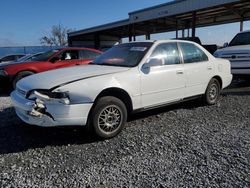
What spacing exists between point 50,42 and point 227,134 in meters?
65.2

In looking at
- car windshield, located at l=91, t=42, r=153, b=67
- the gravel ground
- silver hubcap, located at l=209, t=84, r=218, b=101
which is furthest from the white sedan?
the gravel ground

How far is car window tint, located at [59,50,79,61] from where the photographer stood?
8488 mm

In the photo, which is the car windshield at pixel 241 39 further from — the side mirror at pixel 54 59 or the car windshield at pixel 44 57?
the car windshield at pixel 44 57

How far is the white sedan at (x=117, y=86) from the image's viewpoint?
3557 millimetres

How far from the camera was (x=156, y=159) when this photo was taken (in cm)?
328

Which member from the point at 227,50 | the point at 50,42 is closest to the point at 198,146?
the point at 227,50

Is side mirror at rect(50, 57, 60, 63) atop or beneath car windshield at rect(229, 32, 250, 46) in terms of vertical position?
beneath

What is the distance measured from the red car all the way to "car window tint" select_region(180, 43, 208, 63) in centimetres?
423

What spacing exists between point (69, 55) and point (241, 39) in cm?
630

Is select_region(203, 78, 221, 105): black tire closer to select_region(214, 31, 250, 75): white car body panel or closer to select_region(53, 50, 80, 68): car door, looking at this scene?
select_region(214, 31, 250, 75): white car body panel

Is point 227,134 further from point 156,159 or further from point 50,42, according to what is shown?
point 50,42

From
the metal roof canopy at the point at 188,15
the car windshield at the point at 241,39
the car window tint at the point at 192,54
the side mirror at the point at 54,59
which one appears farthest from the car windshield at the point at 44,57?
the metal roof canopy at the point at 188,15

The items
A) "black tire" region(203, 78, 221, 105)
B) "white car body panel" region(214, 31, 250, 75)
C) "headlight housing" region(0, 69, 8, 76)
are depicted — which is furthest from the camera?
"white car body panel" region(214, 31, 250, 75)

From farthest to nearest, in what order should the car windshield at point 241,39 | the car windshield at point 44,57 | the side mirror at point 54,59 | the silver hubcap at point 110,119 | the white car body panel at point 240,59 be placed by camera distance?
the car windshield at point 241,39 < the car windshield at point 44,57 < the side mirror at point 54,59 < the white car body panel at point 240,59 < the silver hubcap at point 110,119
